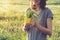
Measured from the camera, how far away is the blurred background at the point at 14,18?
178cm

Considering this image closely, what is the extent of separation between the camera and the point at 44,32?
1.29 m

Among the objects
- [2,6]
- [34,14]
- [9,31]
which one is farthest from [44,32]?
[2,6]

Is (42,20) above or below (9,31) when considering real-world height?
above

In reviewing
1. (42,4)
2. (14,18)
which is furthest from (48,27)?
(14,18)

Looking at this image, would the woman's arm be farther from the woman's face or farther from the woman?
the woman's face

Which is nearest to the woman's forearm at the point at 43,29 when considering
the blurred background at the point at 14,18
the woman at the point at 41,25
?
the woman at the point at 41,25

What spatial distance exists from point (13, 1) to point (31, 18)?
63 cm

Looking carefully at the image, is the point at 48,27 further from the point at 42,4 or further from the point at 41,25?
the point at 42,4

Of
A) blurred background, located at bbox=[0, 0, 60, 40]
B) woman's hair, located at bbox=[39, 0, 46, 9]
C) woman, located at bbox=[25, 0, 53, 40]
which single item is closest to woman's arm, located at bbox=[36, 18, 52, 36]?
woman, located at bbox=[25, 0, 53, 40]

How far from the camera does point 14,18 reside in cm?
183

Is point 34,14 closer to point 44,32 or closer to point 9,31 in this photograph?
point 44,32

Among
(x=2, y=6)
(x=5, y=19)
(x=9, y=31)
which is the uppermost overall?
(x=2, y=6)

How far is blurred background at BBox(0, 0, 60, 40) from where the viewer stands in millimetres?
1778

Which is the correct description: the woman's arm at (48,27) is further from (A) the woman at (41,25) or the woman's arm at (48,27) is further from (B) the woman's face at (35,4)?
(B) the woman's face at (35,4)
